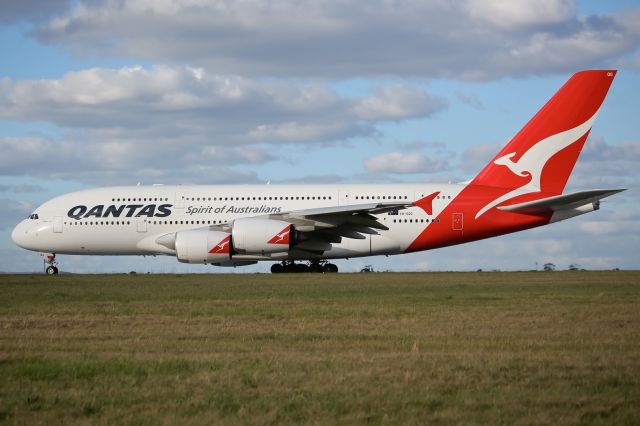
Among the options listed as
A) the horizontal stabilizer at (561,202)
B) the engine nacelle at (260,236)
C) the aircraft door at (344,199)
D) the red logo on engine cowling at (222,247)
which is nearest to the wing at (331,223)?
the engine nacelle at (260,236)

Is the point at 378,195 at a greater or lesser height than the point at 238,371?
greater

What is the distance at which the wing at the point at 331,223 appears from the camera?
107 ft

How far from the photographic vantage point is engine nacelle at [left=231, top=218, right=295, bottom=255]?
33.1m

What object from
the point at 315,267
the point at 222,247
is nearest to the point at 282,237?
the point at 222,247

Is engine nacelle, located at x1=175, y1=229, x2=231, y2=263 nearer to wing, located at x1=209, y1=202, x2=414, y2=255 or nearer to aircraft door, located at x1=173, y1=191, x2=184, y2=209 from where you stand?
wing, located at x1=209, y1=202, x2=414, y2=255

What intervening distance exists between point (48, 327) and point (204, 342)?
3.40m

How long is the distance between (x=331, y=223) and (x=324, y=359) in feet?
74.0

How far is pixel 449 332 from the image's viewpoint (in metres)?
13.9

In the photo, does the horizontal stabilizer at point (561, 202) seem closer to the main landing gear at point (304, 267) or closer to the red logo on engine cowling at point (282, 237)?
the main landing gear at point (304, 267)

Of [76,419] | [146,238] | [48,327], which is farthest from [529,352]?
[146,238]

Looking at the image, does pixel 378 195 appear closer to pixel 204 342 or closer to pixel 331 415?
pixel 204 342

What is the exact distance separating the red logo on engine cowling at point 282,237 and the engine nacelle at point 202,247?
1.66 meters

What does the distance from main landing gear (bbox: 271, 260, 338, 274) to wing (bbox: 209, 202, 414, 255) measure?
1190 mm

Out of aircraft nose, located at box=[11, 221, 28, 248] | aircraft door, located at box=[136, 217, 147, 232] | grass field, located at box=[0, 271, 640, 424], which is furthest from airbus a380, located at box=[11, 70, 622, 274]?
grass field, located at box=[0, 271, 640, 424]
